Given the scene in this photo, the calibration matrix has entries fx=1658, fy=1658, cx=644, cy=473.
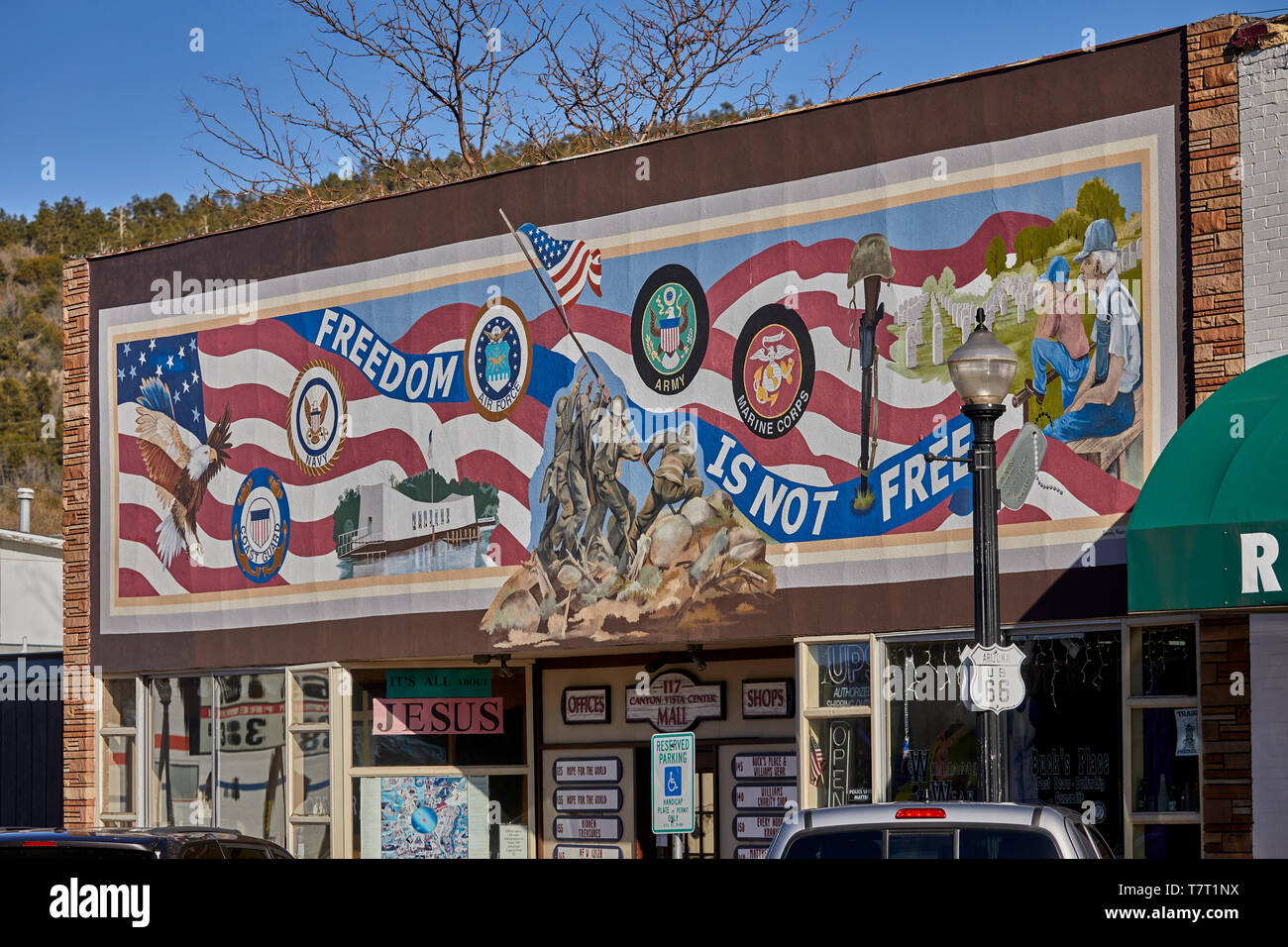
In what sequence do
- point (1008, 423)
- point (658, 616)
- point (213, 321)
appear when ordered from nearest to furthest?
1. point (1008, 423)
2. point (658, 616)
3. point (213, 321)

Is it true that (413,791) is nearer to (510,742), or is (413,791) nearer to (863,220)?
(510,742)

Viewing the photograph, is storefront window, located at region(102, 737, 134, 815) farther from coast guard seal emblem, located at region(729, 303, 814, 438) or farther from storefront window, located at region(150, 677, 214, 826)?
coast guard seal emblem, located at region(729, 303, 814, 438)

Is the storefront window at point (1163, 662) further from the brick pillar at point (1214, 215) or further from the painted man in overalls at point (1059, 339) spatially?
the painted man in overalls at point (1059, 339)

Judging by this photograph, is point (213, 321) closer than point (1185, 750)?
No

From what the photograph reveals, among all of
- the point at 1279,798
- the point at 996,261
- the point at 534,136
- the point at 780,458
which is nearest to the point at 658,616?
the point at 780,458

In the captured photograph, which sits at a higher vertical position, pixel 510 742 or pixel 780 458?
pixel 780 458

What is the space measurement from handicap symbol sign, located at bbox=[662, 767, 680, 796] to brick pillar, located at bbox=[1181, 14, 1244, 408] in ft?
17.9

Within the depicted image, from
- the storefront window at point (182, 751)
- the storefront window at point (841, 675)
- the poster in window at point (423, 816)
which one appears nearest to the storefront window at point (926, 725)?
the storefront window at point (841, 675)

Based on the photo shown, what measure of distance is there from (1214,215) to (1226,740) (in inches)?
176

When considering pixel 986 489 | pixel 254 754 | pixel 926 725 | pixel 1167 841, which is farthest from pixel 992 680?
pixel 254 754

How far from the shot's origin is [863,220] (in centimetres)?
1627
